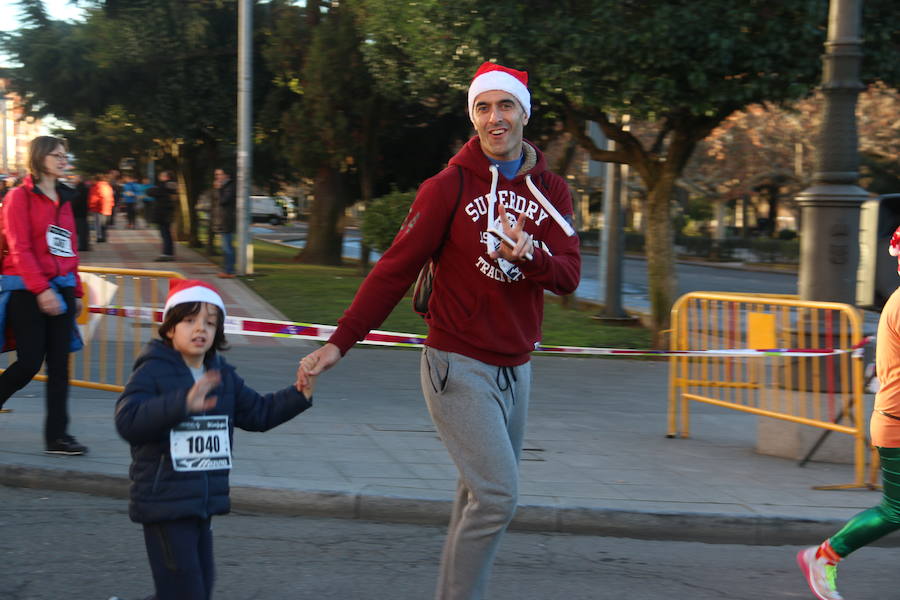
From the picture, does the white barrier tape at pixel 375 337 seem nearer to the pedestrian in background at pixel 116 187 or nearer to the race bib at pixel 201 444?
the race bib at pixel 201 444

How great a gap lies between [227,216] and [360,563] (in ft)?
51.6

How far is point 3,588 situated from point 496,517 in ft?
7.25

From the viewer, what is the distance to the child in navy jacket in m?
3.31

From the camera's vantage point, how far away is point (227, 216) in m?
20.1

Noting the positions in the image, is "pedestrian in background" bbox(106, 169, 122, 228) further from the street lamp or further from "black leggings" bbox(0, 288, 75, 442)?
the street lamp

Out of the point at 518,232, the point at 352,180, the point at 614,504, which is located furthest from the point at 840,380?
the point at 352,180

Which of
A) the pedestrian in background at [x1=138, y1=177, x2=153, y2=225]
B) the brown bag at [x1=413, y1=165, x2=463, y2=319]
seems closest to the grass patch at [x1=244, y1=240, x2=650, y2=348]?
the pedestrian in background at [x1=138, y1=177, x2=153, y2=225]

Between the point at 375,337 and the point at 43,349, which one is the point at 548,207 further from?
the point at 43,349

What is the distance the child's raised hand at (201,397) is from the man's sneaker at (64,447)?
3493 millimetres

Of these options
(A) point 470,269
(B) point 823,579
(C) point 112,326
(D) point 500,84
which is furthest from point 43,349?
(B) point 823,579

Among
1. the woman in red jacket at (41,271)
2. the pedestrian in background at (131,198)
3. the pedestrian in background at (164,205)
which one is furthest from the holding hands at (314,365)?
the pedestrian in background at (131,198)

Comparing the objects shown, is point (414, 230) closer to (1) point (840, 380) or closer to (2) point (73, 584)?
(2) point (73, 584)

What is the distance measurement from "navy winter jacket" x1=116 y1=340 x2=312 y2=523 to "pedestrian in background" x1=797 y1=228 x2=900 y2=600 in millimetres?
2390

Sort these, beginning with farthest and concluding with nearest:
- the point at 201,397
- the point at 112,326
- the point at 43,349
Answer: the point at 112,326, the point at 43,349, the point at 201,397
